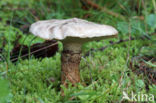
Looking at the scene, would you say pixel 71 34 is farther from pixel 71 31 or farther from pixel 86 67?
pixel 86 67

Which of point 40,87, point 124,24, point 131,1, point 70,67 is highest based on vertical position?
point 131,1

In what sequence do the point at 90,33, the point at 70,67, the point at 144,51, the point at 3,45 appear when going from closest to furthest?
the point at 90,33 < the point at 70,67 < the point at 144,51 < the point at 3,45

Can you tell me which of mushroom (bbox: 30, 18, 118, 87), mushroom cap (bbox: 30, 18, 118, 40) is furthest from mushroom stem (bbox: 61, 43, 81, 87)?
mushroom cap (bbox: 30, 18, 118, 40)

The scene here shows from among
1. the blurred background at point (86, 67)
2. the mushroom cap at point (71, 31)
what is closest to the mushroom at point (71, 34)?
the mushroom cap at point (71, 31)

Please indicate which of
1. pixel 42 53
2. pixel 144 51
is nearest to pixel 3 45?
pixel 42 53

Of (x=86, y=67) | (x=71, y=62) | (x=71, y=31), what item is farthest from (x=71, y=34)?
(x=86, y=67)

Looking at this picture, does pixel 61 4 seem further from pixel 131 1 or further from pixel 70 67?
pixel 70 67

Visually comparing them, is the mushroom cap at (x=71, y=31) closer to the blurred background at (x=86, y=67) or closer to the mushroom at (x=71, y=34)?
the mushroom at (x=71, y=34)

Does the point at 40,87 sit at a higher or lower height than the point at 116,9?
lower
